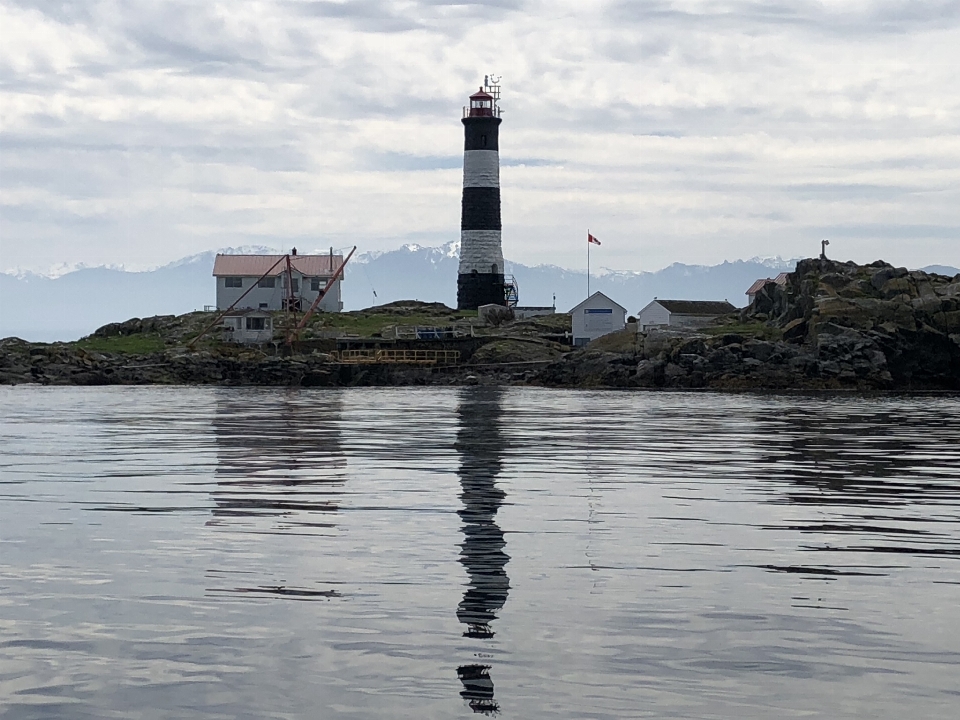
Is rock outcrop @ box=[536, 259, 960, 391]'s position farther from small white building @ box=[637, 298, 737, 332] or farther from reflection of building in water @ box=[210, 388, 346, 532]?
reflection of building in water @ box=[210, 388, 346, 532]

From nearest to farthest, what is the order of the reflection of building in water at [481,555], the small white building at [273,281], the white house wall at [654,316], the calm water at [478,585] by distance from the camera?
the calm water at [478,585]
the reflection of building in water at [481,555]
the white house wall at [654,316]
the small white building at [273,281]

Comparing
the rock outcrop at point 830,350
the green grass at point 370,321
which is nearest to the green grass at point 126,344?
the green grass at point 370,321

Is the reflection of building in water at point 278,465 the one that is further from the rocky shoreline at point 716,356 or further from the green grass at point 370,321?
the green grass at point 370,321

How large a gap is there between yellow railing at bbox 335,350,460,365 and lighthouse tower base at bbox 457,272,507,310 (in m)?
15.7

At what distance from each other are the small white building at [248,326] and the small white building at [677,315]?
3269 centimetres

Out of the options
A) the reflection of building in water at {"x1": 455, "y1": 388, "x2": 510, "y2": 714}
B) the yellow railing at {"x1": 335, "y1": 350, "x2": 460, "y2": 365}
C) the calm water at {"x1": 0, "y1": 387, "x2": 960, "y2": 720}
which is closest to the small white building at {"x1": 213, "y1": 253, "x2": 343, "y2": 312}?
the yellow railing at {"x1": 335, "y1": 350, "x2": 460, "y2": 365}

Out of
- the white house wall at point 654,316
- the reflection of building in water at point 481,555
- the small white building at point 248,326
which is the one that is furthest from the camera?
the small white building at point 248,326

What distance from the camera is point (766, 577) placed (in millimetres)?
15930

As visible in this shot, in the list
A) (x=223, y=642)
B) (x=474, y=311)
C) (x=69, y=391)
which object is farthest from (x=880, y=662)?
(x=474, y=311)

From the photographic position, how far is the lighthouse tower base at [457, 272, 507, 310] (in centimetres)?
11725

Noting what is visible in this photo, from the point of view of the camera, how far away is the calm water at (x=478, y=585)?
1109 cm

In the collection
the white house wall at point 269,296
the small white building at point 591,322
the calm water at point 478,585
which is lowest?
the calm water at point 478,585

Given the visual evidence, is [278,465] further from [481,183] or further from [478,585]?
[481,183]

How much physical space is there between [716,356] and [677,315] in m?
22.0
